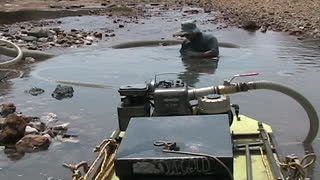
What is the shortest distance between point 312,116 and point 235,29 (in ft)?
43.4

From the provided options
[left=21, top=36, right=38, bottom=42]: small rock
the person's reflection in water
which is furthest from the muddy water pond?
[left=21, top=36, right=38, bottom=42]: small rock

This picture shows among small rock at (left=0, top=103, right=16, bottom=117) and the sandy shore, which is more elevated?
small rock at (left=0, top=103, right=16, bottom=117)

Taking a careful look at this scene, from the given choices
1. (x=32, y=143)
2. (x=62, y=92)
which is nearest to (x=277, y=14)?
(x=62, y=92)

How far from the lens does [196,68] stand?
1233 centimetres

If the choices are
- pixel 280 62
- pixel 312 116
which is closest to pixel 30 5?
pixel 280 62

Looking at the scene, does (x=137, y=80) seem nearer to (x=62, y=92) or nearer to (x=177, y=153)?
(x=62, y=92)

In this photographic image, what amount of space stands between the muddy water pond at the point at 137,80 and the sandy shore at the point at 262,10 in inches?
44.1

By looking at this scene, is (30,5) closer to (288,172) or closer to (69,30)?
(69,30)

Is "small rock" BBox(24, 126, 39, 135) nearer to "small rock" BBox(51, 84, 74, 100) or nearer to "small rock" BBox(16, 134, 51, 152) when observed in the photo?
"small rock" BBox(16, 134, 51, 152)

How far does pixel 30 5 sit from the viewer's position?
29.6 metres

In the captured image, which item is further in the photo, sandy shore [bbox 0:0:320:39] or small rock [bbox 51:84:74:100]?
sandy shore [bbox 0:0:320:39]

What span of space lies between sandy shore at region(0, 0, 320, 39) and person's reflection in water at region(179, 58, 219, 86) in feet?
15.2

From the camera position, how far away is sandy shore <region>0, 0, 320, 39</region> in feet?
59.2

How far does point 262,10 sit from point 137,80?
13.0 meters
